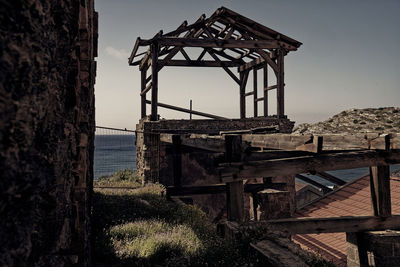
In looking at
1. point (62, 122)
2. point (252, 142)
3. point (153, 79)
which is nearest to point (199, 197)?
point (153, 79)

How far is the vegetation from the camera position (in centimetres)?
417

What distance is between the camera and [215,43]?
1121cm

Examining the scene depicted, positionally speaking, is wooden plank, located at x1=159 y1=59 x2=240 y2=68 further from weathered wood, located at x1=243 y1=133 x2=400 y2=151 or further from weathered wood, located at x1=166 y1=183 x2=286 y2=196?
weathered wood, located at x1=243 y1=133 x2=400 y2=151

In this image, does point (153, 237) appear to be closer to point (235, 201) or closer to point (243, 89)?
point (235, 201)

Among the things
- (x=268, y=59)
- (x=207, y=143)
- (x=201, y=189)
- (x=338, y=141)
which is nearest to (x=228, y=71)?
(x=268, y=59)

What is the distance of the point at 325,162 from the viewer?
17.8 feet

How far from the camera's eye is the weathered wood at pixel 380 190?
18.5 ft

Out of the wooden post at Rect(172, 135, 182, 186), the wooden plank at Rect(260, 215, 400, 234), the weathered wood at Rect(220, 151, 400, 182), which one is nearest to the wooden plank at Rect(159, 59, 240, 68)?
the wooden post at Rect(172, 135, 182, 186)

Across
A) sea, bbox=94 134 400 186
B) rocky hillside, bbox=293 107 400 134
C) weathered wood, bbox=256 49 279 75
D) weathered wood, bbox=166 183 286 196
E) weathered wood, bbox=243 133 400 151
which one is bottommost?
sea, bbox=94 134 400 186

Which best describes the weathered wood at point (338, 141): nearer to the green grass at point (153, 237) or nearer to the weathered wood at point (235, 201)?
the weathered wood at point (235, 201)

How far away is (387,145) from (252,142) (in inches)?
86.4

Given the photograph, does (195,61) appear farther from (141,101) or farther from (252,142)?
(252,142)

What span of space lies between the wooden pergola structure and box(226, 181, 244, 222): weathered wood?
5.90 meters

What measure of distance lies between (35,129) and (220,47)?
1075 centimetres
